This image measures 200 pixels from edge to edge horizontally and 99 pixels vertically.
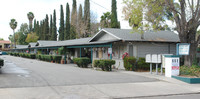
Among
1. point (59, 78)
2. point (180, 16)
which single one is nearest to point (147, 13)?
point (180, 16)

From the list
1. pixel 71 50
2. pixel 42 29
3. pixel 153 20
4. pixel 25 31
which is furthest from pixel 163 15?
pixel 25 31

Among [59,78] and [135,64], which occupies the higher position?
[135,64]

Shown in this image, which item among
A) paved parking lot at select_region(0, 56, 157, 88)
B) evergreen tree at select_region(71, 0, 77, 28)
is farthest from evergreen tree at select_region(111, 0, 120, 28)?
paved parking lot at select_region(0, 56, 157, 88)

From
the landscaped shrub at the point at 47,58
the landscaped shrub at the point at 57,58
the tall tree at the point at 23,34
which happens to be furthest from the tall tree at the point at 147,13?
the tall tree at the point at 23,34

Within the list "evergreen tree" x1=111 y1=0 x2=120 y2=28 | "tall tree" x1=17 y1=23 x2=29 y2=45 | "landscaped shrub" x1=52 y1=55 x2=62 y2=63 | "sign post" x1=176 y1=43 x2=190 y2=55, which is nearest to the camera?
"sign post" x1=176 y1=43 x2=190 y2=55

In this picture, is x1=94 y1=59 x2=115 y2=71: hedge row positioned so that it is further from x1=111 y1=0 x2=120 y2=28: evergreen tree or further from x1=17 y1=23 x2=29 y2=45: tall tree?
x1=17 y1=23 x2=29 y2=45: tall tree

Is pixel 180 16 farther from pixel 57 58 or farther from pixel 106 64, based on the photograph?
pixel 57 58

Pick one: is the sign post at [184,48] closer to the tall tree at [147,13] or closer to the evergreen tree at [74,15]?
the tall tree at [147,13]

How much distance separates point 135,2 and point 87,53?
14525mm

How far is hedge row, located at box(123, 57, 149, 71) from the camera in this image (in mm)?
18203

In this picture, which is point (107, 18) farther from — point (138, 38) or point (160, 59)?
point (160, 59)

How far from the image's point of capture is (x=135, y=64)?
727 inches

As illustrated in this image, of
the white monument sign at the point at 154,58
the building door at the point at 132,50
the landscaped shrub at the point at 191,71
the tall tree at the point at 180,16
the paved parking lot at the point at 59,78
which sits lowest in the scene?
the paved parking lot at the point at 59,78

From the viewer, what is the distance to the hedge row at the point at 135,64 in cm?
1820
